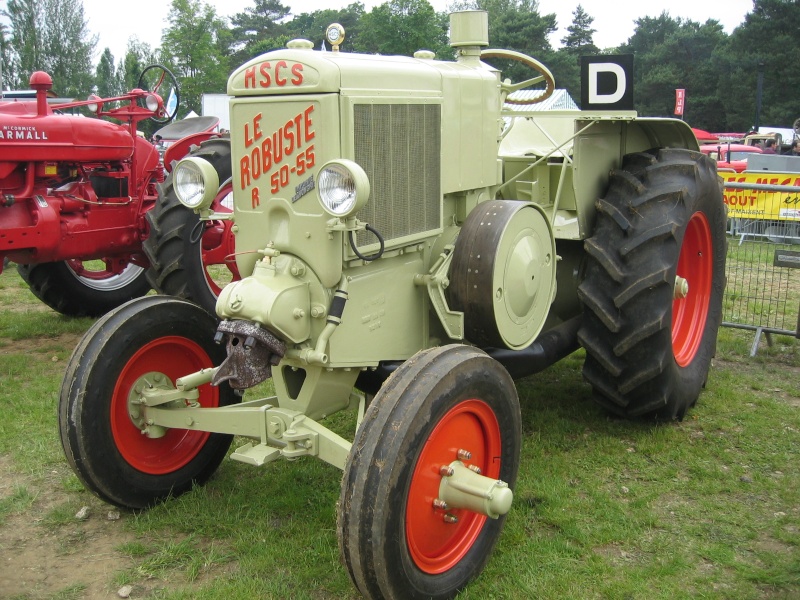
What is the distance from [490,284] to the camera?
10.9 ft

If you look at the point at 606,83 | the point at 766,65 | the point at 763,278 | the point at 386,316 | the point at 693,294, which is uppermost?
the point at 766,65

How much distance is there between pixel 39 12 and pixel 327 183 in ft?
170

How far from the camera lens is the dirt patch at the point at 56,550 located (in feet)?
10.2

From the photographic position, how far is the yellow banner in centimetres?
993

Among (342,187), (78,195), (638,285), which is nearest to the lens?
(342,187)

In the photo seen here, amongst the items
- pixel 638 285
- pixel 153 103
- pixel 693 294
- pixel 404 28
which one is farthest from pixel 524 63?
pixel 404 28

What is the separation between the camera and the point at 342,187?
279 centimetres

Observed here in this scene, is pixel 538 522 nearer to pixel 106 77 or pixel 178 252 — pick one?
pixel 178 252

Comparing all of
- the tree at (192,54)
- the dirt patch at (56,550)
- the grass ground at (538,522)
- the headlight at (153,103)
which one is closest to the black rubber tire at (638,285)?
the grass ground at (538,522)

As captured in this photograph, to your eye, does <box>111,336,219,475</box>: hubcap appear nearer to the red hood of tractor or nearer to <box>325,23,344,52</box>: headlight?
<box>325,23,344,52</box>: headlight

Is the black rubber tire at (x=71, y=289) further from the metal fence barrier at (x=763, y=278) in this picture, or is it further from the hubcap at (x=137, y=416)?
the metal fence barrier at (x=763, y=278)

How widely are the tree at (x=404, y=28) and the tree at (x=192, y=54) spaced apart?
883 centimetres

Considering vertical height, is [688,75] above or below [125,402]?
above

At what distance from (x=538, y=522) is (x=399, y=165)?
1.67 metres
